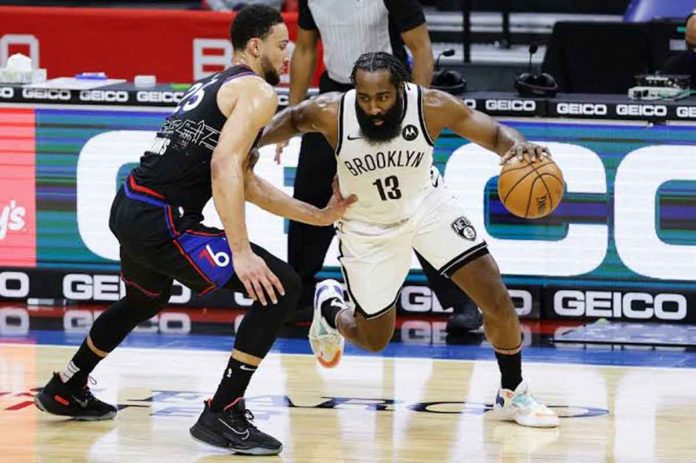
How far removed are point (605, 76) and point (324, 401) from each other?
521cm

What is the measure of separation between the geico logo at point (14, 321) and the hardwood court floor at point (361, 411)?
15.6 inches

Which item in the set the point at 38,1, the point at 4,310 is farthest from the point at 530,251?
the point at 38,1

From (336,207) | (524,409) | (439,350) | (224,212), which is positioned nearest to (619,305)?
(439,350)

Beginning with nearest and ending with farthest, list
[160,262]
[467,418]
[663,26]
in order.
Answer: [160,262] < [467,418] < [663,26]

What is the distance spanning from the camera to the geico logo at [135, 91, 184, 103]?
10.0 meters

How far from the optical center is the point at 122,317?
24.0 ft

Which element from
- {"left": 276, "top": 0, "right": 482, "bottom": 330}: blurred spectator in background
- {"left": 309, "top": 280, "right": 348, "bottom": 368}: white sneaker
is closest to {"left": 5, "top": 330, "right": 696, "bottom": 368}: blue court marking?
{"left": 276, "top": 0, "right": 482, "bottom": 330}: blurred spectator in background

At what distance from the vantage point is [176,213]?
6988 mm

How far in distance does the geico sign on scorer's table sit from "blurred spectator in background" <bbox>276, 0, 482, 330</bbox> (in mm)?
309

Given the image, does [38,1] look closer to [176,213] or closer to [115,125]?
[115,125]

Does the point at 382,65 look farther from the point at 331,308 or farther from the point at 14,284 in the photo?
the point at 14,284

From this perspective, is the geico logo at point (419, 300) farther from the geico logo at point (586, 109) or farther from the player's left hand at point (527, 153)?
the player's left hand at point (527, 153)

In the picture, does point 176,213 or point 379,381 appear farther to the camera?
point 379,381

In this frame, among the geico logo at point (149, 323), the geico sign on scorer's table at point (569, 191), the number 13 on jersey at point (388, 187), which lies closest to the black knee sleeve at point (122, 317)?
the number 13 on jersey at point (388, 187)
